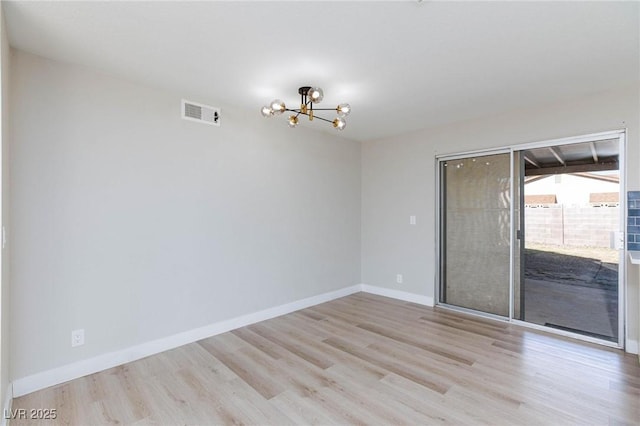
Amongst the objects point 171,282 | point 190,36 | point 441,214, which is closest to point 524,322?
point 441,214

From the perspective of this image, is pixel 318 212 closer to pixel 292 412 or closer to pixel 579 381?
pixel 292 412

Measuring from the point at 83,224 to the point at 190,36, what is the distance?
1676 mm

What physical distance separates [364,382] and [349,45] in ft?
8.13

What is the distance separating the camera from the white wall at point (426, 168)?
2.92 metres

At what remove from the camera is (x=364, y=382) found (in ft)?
7.82

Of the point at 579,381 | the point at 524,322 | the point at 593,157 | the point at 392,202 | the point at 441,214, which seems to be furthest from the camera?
the point at 392,202

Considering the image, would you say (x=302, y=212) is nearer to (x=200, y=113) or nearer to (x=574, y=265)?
(x=200, y=113)

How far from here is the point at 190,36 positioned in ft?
6.86

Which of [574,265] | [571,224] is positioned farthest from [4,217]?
[574,265]

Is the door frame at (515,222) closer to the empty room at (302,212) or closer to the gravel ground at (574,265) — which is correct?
the empty room at (302,212)

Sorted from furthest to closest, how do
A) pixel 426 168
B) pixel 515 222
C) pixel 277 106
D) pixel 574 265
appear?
pixel 426 168 < pixel 515 222 < pixel 574 265 < pixel 277 106

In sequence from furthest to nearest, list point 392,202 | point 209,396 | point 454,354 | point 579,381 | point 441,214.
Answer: point 392,202
point 441,214
point 454,354
point 579,381
point 209,396

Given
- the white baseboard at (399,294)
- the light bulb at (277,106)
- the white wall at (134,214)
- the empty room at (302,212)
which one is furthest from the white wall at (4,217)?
the white baseboard at (399,294)

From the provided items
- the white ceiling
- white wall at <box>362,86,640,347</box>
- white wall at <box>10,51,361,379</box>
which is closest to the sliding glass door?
white wall at <box>362,86,640,347</box>
